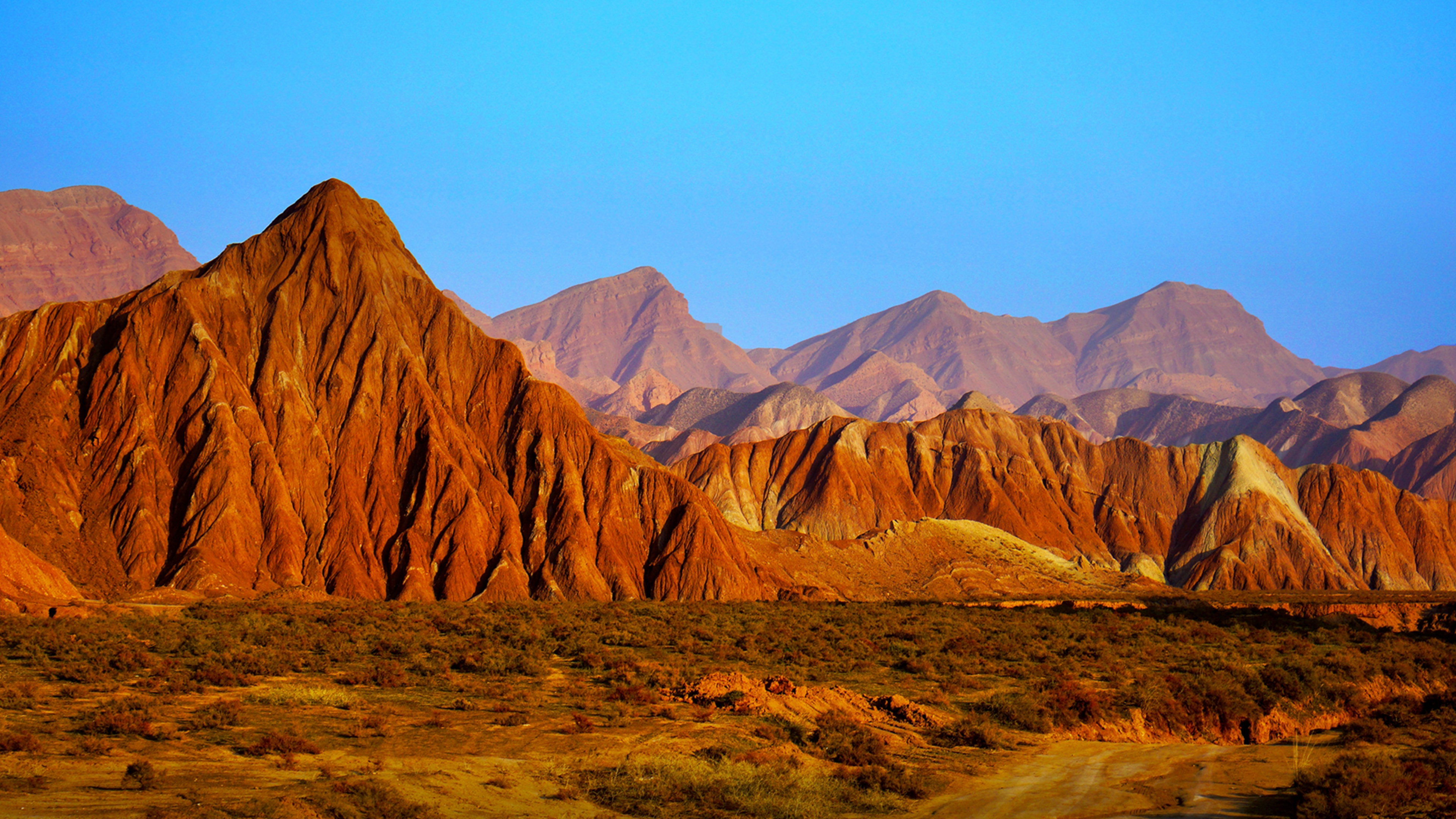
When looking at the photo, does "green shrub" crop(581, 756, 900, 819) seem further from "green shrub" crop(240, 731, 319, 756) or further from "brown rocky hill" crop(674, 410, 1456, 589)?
"brown rocky hill" crop(674, 410, 1456, 589)

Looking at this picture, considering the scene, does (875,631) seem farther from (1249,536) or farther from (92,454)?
(1249,536)

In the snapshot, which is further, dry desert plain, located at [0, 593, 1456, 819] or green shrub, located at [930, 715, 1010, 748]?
green shrub, located at [930, 715, 1010, 748]

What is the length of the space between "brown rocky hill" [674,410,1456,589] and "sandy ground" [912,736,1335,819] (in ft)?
355

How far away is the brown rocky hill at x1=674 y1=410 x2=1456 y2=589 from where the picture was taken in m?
140

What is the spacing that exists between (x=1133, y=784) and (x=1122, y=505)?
142541mm

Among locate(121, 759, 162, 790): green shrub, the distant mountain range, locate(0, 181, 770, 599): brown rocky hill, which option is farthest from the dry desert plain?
locate(0, 181, 770, 599): brown rocky hill

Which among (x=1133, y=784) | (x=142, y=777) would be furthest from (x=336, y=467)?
(x=1133, y=784)

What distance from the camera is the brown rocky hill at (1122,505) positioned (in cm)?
13975

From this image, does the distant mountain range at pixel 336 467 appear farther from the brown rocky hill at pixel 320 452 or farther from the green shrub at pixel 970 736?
the green shrub at pixel 970 736

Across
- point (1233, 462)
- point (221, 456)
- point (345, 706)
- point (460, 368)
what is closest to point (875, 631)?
point (345, 706)

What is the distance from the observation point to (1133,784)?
79.0 feet

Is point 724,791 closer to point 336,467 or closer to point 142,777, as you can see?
point 142,777

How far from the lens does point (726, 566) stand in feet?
269

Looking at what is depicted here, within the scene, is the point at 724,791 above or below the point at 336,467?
below
